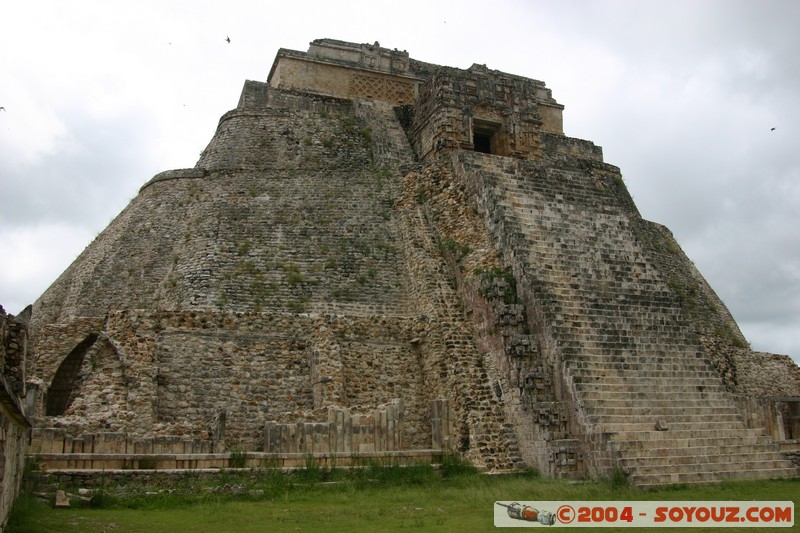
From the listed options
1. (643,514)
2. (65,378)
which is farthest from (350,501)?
(65,378)

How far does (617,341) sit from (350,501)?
6.23 meters

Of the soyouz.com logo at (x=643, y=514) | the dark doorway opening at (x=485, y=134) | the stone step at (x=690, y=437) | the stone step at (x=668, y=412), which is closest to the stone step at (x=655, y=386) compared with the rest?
the stone step at (x=668, y=412)

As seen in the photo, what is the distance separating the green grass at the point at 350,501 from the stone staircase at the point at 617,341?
0.69 metres

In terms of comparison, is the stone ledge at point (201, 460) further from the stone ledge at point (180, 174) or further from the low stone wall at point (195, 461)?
the stone ledge at point (180, 174)

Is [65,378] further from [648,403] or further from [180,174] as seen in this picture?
[648,403]

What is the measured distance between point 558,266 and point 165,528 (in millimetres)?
9393

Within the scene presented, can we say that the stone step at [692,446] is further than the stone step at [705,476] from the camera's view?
Yes

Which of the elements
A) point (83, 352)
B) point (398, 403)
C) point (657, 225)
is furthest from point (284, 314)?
point (657, 225)

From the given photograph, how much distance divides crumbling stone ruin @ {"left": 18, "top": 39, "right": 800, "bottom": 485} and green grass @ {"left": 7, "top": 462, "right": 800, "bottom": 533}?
1.73 ft

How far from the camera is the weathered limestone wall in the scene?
21.8ft

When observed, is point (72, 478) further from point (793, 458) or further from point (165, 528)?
point (793, 458)

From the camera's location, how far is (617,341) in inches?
551

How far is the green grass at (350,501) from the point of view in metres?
8.34

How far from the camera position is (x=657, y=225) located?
2638 centimetres
